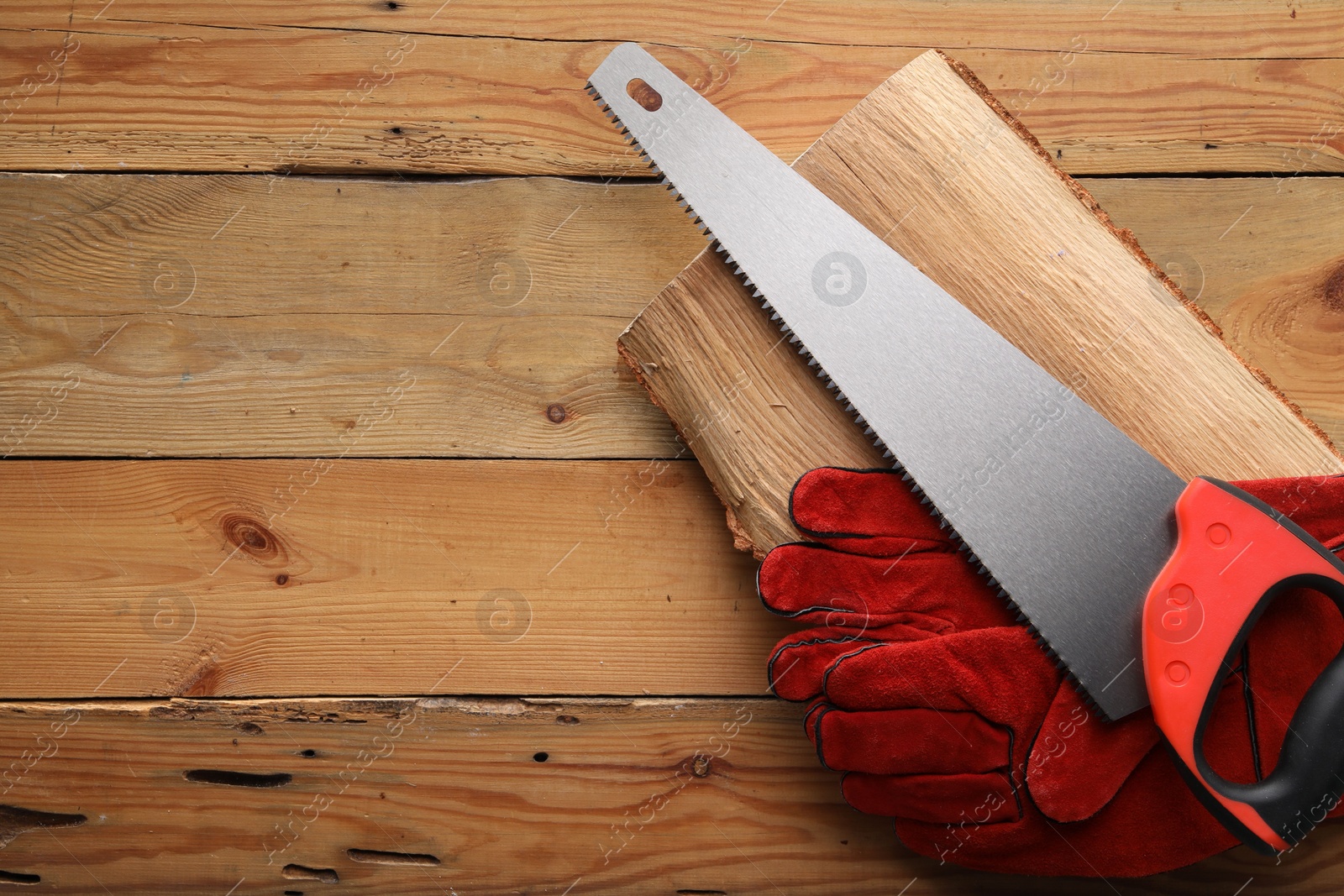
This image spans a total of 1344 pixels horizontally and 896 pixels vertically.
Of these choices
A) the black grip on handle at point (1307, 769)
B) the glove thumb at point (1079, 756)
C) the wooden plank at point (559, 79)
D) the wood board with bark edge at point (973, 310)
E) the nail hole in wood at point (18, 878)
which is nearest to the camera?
the black grip on handle at point (1307, 769)

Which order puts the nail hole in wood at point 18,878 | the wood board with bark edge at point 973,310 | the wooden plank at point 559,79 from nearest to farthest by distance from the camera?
the wood board with bark edge at point 973,310
the nail hole in wood at point 18,878
the wooden plank at point 559,79

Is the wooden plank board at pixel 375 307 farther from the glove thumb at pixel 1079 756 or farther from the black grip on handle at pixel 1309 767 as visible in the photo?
the glove thumb at pixel 1079 756

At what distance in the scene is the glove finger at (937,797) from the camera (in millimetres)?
1358

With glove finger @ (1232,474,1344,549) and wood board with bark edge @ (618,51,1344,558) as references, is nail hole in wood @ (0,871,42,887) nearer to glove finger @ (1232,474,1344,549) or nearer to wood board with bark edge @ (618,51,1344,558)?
wood board with bark edge @ (618,51,1344,558)

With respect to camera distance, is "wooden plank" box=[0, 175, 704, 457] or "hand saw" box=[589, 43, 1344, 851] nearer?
"hand saw" box=[589, 43, 1344, 851]

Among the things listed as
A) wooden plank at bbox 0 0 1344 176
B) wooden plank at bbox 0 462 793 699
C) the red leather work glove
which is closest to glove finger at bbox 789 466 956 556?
the red leather work glove

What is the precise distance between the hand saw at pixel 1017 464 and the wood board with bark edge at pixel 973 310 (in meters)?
0.07

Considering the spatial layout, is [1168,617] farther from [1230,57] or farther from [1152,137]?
[1230,57]

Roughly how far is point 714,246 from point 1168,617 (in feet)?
3.18

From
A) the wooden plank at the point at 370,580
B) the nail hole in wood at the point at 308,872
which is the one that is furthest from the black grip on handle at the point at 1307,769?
the nail hole in wood at the point at 308,872

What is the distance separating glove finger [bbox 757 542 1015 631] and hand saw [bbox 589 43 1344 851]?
1.9 inches

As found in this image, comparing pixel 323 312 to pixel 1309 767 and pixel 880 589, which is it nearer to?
pixel 880 589

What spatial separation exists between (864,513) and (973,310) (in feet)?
1.41

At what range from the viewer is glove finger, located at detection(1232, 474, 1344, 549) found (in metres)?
1.36
